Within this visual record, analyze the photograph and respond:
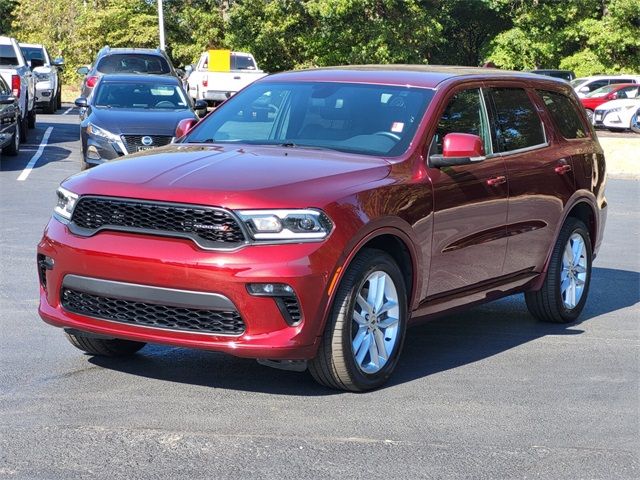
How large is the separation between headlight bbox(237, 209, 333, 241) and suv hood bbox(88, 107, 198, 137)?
1150 cm

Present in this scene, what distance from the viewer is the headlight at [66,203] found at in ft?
21.3

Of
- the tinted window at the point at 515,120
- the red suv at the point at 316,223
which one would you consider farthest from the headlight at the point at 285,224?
the tinted window at the point at 515,120

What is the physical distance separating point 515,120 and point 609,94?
3402 centimetres

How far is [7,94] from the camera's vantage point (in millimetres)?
19797

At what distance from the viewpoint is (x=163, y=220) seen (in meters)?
6.14

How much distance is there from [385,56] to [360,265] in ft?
142

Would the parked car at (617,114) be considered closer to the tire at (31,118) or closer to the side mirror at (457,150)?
the tire at (31,118)

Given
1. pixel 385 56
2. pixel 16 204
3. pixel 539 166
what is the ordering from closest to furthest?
1. pixel 539 166
2. pixel 16 204
3. pixel 385 56

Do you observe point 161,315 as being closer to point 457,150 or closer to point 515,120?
point 457,150

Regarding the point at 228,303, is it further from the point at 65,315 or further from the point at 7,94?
the point at 7,94

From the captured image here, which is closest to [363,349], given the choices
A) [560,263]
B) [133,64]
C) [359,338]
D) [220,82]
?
[359,338]

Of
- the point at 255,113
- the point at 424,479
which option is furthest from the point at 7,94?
the point at 424,479

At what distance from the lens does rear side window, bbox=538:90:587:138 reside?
28.8ft

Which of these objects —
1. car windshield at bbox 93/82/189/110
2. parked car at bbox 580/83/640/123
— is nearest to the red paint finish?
car windshield at bbox 93/82/189/110
